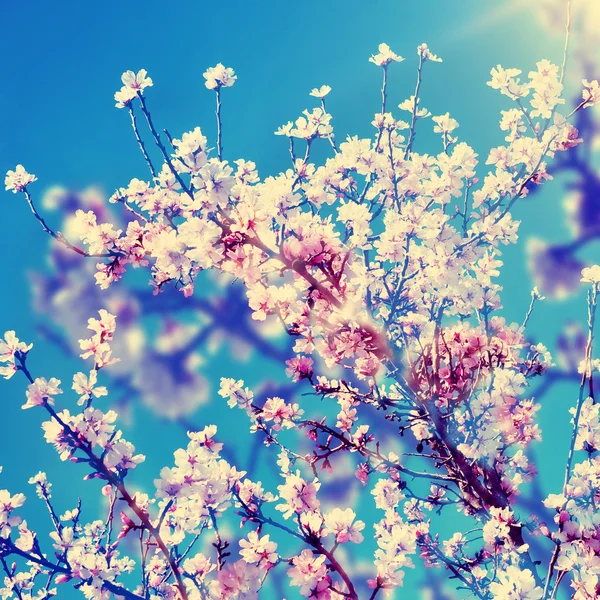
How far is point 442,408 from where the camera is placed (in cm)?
454

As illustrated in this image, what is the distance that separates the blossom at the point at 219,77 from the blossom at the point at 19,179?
1833mm

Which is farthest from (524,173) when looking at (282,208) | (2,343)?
(2,343)

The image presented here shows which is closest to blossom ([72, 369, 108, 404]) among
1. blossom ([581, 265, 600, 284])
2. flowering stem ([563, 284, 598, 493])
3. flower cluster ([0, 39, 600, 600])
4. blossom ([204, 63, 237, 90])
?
flower cluster ([0, 39, 600, 600])

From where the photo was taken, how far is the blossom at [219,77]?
4.36 meters

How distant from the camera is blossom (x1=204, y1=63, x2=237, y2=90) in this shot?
172 inches

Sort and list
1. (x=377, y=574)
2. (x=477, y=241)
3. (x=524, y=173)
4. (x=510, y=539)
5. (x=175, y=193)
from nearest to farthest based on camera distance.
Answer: (x=377, y=574)
(x=510, y=539)
(x=175, y=193)
(x=477, y=241)
(x=524, y=173)

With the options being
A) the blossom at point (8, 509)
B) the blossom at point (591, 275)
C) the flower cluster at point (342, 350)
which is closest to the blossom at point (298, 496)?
the flower cluster at point (342, 350)

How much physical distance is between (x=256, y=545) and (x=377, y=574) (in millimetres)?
875

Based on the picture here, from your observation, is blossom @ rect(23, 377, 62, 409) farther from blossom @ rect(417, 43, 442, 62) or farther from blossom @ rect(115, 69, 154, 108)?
blossom @ rect(417, 43, 442, 62)

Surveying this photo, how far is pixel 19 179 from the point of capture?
444 cm

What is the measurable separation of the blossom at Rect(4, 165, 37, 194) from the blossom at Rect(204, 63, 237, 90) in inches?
72.2

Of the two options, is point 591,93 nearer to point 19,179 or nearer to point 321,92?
point 321,92

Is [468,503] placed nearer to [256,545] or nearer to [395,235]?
[256,545]

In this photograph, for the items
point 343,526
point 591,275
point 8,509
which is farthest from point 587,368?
point 8,509
